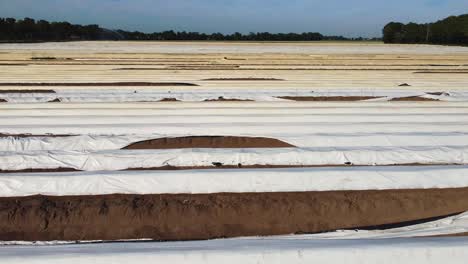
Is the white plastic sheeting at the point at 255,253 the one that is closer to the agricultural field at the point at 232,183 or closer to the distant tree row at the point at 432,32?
the agricultural field at the point at 232,183

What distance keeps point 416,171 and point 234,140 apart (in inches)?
82.0

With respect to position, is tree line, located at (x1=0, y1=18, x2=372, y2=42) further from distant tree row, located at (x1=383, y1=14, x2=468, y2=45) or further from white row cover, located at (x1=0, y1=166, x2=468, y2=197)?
white row cover, located at (x1=0, y1=166, x2=468, y2=197)

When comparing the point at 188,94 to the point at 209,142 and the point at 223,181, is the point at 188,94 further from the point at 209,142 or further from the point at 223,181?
the point at 223,181

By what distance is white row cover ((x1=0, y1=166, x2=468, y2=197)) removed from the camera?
359 cm

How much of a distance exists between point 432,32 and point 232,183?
154ft

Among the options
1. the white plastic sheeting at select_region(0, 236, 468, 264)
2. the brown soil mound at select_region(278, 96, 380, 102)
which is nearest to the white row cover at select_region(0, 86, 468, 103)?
the brown soil mound at select_region(278, 96, 380, 102)

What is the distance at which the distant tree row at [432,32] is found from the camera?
41.2 metres

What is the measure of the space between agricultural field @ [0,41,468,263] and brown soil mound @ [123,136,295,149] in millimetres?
16

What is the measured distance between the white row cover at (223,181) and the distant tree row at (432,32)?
4265 centimetres

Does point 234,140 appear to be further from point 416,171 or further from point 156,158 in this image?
point 416,171

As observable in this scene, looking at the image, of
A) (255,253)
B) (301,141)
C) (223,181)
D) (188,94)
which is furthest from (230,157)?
(188,94)

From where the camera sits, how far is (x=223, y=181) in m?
3.64

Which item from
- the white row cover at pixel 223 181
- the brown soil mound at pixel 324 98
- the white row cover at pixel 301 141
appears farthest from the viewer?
the brown soil mound at pixel 324 98

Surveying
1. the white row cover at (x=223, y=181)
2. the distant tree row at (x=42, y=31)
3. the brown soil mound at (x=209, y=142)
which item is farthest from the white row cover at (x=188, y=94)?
the distant tree row at (x=42, y=31)
